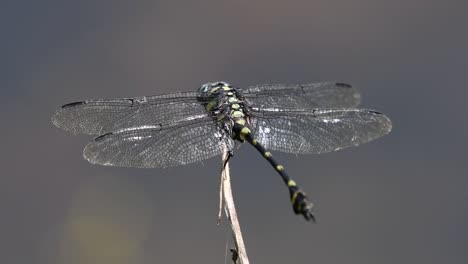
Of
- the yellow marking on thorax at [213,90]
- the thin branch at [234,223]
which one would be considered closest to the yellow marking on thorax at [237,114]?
the yellow marking on thorax at [213,90]

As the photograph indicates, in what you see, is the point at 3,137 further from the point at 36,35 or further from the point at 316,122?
the point at 316,122

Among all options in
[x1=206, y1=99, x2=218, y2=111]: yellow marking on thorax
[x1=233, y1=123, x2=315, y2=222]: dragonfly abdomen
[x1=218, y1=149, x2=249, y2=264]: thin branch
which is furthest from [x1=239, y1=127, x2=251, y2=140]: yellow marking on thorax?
[x1=218, y1=149, x2=249, y2=264]: thin branch

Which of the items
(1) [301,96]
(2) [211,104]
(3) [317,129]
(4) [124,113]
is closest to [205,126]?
(2) [211,104]

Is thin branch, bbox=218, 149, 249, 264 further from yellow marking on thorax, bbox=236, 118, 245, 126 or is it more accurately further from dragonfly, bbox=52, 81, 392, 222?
yellow marking on thorax, bbox=236, 118, 245, 126

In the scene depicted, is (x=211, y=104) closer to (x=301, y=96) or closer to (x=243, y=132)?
(x=243, y=132)

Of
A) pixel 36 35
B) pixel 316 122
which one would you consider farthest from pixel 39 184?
pixel 316 122

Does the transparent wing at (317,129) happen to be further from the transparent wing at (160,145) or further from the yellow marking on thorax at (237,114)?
the transparent wing at (160,145)
